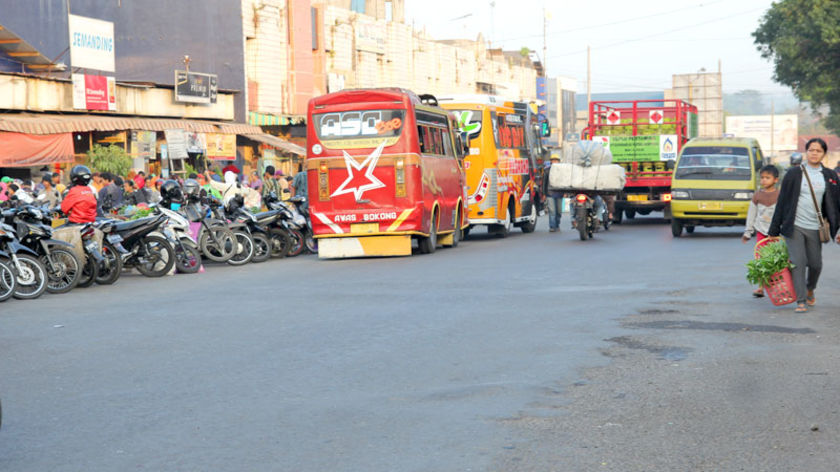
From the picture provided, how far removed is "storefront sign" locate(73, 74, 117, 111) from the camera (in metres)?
31.7

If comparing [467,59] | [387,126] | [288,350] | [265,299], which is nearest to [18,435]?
[288,350]

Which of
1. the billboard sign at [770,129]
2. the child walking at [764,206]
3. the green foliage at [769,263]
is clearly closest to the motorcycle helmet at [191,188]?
the child walking at [764,206]

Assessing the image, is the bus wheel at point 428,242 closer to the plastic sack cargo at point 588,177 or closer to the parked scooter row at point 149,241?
the parked scooter row at point 149,241

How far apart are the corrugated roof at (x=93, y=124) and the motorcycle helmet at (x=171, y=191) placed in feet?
37.6

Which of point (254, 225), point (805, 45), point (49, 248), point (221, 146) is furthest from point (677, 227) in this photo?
point (805, 45)

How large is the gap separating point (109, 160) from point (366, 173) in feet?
46.5

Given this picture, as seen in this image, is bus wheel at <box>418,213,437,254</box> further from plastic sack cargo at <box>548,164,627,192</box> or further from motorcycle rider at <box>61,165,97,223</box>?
motorcycle rider at <box>61,165,97,223</box>

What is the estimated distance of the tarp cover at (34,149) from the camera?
2802 cm

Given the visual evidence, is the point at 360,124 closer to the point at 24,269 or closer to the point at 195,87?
the point at 24,269

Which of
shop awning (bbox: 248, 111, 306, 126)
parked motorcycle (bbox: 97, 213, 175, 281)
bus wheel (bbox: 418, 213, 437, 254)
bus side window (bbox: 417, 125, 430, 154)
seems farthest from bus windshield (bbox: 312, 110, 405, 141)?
shop awning (bbox: 248, 111, 306, 126)

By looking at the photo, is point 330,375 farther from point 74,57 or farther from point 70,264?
point 74,57

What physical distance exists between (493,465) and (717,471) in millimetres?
1014

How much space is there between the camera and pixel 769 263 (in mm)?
11344

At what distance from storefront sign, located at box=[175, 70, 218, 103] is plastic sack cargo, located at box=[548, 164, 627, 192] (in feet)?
55.4
